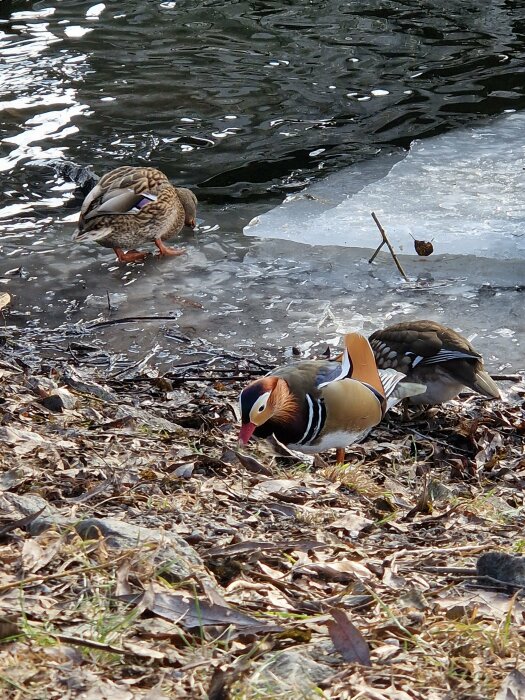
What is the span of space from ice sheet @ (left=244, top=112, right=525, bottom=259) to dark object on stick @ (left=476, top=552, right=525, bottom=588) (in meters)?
4.75

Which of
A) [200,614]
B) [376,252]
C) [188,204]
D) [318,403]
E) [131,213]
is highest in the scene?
[200,614]

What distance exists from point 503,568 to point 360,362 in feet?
6.85

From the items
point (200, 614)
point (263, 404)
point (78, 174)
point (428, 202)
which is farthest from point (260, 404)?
point (78, 174)

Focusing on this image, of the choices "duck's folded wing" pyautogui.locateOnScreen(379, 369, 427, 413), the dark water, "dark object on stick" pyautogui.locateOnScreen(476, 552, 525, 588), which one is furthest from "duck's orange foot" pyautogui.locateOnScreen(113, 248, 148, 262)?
"dark object on stick" pyautogui.locateOnScreen(476, 552, 525, 588)

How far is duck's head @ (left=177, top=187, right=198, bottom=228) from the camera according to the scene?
26.8 ft

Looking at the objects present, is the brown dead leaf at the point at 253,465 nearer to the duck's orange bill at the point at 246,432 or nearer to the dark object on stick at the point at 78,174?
the duck's orange bill at the point at 246,432

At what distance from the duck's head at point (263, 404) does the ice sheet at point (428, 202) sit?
3351 mm

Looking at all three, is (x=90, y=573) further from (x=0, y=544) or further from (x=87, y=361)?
(x=87, y=361)

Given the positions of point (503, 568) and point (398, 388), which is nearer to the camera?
point (503, 568)

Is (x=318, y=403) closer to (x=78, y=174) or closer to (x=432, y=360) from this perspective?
(x=432, y=360)

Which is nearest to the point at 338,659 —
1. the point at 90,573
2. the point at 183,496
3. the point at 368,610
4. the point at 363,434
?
the point at 368,610

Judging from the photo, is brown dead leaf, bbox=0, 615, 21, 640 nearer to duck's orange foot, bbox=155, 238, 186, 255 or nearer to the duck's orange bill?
the duck's orange bill

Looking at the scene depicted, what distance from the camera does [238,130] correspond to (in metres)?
10.3

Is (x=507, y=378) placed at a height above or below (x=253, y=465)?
below
